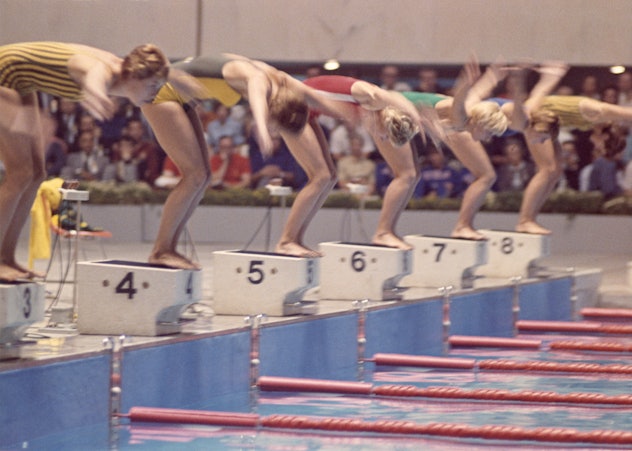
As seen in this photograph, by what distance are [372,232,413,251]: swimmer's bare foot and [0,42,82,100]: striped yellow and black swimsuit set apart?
8.81 ft

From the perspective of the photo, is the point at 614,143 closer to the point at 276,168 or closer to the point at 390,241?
the point at 276,168

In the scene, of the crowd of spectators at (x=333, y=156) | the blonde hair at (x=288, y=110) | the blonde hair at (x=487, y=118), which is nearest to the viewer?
the blonde hair at (x=288, y=110)

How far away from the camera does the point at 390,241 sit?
22.1 ft

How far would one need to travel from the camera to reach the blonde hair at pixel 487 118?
6.53 metres

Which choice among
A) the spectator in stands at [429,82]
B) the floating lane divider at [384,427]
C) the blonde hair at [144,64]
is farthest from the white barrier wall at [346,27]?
the floating lane divider at [384,427]

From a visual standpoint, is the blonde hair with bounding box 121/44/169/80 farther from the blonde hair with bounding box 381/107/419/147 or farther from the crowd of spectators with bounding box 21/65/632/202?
the crowd of spectators with bounding box 21/65/632/202

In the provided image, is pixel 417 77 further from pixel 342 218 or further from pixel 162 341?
pixel 162 341

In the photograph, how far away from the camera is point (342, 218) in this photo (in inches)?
473

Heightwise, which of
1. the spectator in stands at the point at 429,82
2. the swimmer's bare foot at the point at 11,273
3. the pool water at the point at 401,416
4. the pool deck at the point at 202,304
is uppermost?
the spectator in stands at the point at 429,82

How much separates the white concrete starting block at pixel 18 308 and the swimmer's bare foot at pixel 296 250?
6.11ft

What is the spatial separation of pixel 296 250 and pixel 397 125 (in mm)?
793

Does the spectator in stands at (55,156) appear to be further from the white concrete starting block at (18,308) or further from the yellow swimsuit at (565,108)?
the white concrete starting block at (18,308)

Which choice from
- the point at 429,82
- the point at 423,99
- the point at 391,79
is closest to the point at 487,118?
the point at 423,99

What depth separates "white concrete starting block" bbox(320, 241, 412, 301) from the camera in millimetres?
6422
